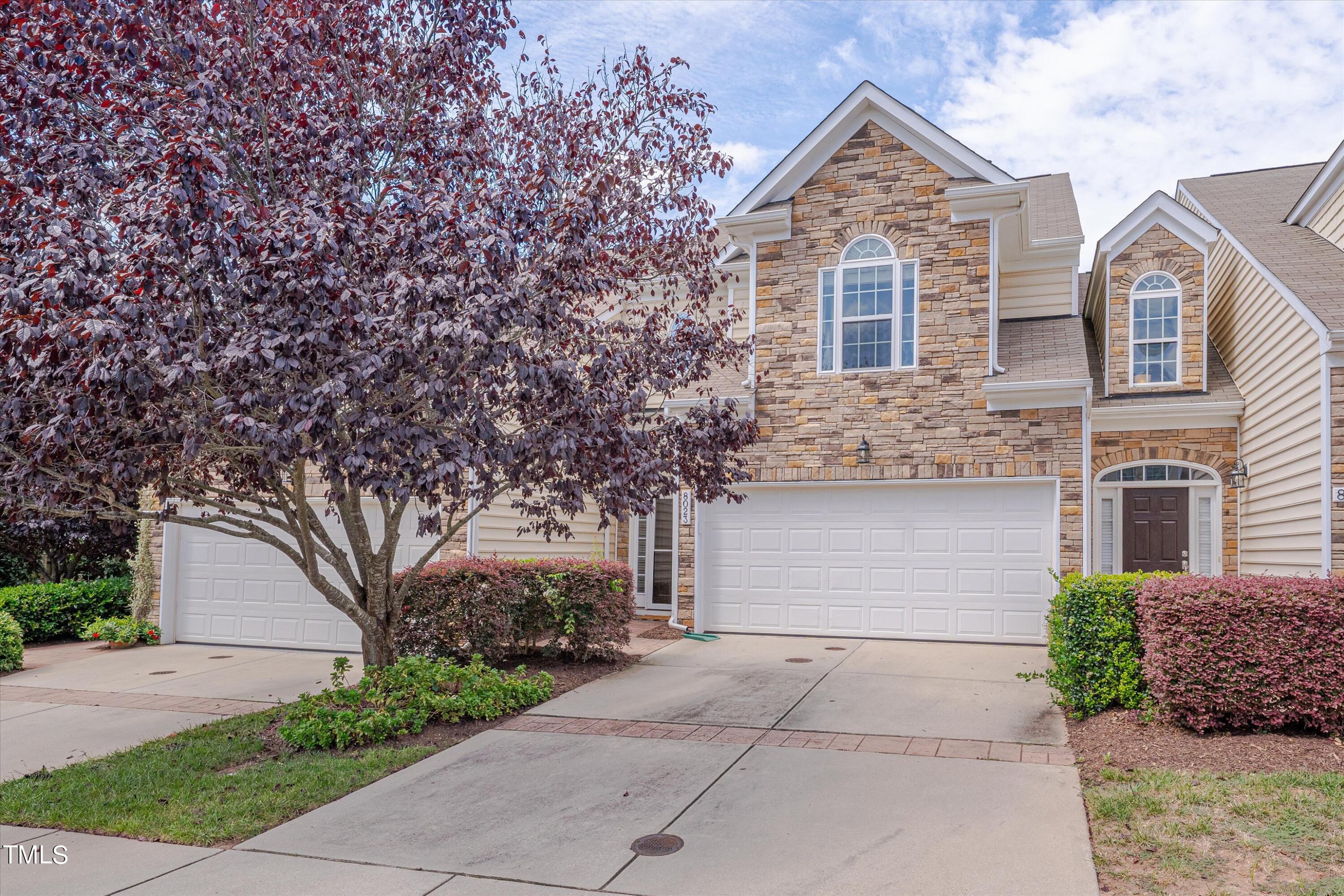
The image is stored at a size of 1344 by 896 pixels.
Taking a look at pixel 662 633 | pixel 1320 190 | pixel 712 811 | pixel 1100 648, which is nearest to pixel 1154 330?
pixel 1320 190

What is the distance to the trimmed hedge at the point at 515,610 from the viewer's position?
31.6 ft

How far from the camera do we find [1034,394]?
1085 cm

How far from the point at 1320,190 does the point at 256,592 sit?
1522 cm

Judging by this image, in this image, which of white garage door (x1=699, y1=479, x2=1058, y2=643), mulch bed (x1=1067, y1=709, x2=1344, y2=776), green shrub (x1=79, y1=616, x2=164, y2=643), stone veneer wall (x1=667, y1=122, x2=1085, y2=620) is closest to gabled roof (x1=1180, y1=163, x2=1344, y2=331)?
stone veneer wall (x1=667, y1=122, x2=1085, y2=620)

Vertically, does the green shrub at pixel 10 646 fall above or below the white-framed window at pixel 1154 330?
below

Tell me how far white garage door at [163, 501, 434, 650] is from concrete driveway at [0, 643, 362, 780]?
0.77 ft

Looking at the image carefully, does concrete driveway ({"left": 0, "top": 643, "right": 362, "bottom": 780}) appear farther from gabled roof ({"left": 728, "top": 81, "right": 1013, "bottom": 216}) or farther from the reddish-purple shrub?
gabled roof ({"left": 728, "top": 81, "right": 1013, "bottom": 216})

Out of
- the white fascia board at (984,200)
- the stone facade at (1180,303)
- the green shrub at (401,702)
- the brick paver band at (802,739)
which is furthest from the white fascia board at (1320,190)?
the green shrub at (401,702)

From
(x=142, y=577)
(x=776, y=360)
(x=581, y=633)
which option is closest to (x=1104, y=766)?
(x=581, y=633)

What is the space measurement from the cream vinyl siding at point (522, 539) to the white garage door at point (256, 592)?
72 cm

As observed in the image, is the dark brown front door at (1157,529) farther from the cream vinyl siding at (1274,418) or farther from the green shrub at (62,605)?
the green shrub at (62,605)

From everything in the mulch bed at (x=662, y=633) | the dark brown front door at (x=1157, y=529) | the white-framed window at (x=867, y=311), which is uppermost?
the white-framed window at (x=867, y=311)

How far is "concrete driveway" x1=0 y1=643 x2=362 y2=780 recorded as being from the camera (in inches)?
301

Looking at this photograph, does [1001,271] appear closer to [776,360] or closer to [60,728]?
[776,360]
